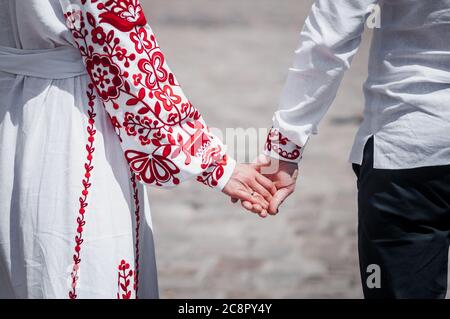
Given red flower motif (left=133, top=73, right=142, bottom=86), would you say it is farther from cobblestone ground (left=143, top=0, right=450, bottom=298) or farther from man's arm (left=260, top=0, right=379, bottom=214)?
cobblestone ground (left=143, top=0, right=450, bottom=298)

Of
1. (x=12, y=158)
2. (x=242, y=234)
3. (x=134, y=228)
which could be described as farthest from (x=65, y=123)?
(x=242, y=234)

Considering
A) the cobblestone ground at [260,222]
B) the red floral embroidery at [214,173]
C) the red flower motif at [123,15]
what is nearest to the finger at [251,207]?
the red floral embroidery at [214,173]

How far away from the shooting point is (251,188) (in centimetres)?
261

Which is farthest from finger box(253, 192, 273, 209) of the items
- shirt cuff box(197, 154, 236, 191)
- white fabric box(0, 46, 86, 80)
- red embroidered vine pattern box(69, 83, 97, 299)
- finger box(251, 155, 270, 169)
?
white fabric box(0, 46, 86, 80)

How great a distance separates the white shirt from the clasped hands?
352 mm

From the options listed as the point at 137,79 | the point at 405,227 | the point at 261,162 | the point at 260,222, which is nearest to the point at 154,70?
the point at 137,79

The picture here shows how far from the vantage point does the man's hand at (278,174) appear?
107 inches

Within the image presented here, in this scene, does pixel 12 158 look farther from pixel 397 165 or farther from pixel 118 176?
pixel 397 165

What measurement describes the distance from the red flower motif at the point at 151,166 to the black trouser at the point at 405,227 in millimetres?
585

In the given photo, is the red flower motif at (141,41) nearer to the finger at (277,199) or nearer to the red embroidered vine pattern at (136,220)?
the red embroidered vine pattern at (136,220)

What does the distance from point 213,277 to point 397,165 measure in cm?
220

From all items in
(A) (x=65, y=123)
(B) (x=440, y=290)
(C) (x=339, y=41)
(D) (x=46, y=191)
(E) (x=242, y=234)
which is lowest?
(E) (x=242, y=234)

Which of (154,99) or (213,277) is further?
(213,277)

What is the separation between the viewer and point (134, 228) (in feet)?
7.66
